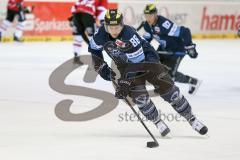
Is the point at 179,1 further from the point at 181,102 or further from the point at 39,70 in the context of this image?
the point at 181,102

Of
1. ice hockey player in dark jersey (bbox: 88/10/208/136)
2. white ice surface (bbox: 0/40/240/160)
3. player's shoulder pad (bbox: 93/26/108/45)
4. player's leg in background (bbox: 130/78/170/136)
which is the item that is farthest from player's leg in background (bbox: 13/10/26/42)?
player's leg in background (bbox: 130/78/170/136)

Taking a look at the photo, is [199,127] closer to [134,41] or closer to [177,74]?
[134,41]

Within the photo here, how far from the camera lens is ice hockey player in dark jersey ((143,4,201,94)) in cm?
793

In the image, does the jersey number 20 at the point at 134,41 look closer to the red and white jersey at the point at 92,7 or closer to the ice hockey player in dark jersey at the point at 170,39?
the ice hockey player in dark jersey at the point at 170,39

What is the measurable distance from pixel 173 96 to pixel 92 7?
20.8 feet

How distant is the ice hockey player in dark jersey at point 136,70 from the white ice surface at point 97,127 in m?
0.26

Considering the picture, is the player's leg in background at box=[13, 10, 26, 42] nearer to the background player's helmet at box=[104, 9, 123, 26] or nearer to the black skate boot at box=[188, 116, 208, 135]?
the black skate boot at box=[188, 116, 208, 135]

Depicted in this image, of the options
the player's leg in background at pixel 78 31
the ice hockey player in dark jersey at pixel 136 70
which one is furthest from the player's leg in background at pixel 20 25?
the ice hockey player in dark jersey at pixel 136 70

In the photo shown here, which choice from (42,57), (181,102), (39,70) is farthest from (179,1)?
(181,102)

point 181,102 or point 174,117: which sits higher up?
point 181,102

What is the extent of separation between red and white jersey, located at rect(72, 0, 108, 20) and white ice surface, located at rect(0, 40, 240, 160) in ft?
3.61

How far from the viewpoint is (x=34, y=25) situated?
15.9 meters

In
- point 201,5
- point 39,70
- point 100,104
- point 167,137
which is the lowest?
point 201,5

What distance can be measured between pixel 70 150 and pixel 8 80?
462cm
